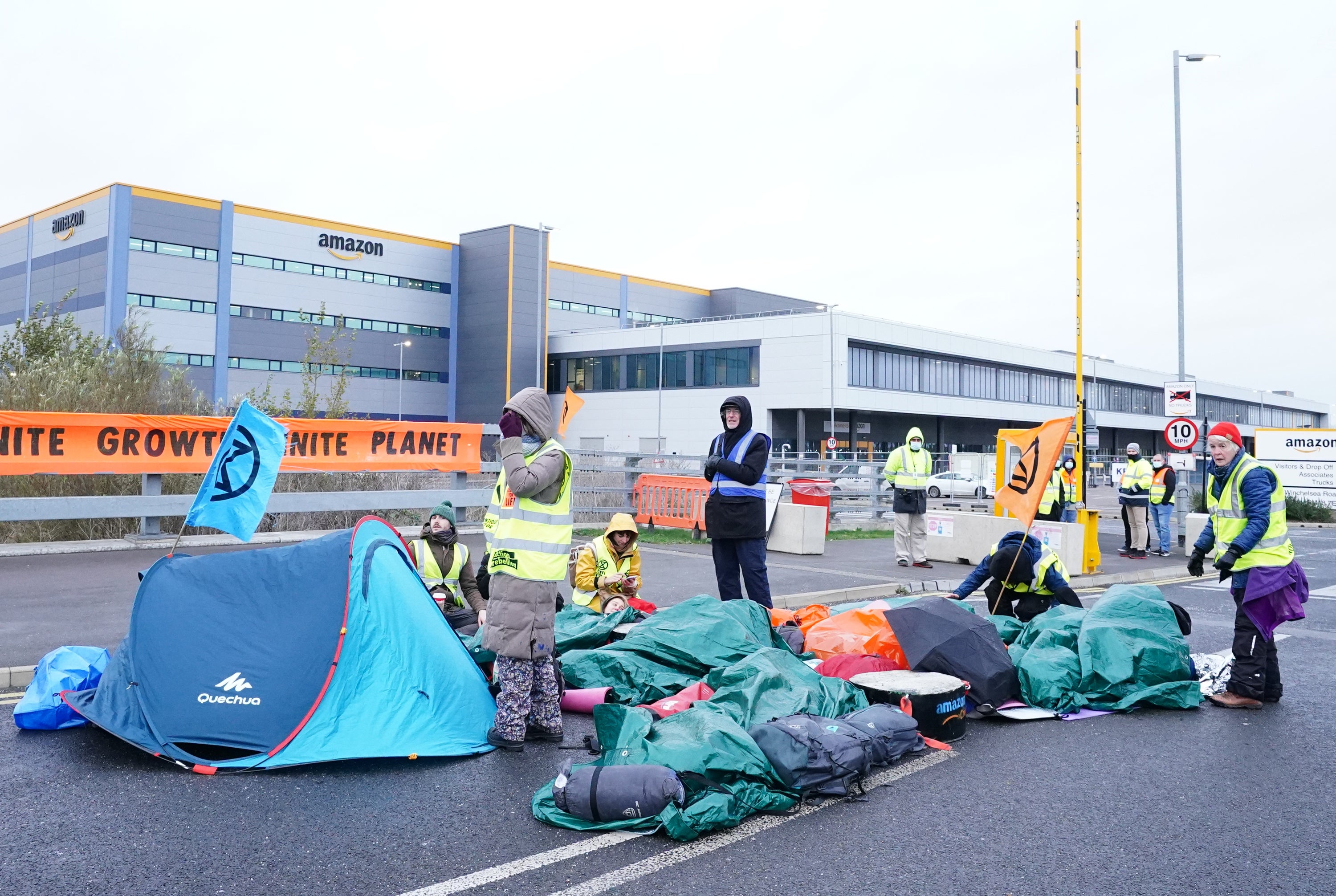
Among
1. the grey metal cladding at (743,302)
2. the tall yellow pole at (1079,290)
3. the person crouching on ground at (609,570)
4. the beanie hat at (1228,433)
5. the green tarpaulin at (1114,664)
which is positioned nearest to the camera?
the green tarpaulin at (1114,664)

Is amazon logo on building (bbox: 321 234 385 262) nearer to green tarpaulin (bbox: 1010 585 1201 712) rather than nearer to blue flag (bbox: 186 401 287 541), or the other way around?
blue flag (bbox: 186 401 287 541)

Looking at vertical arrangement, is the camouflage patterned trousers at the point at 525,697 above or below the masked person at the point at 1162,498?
below

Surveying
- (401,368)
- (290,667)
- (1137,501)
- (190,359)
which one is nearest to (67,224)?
(190,359)

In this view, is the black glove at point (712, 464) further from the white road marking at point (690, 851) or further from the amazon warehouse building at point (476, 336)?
the amazon warehouse building at point (476, 336)

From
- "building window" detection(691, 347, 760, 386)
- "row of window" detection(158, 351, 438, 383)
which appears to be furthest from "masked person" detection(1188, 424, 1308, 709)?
"building window" detection(691, 347, 760, 386)

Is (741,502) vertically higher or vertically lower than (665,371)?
lower

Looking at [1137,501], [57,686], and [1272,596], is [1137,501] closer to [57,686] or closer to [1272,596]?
[1272,596]

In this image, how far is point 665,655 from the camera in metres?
6.47

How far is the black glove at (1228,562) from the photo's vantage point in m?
6.68

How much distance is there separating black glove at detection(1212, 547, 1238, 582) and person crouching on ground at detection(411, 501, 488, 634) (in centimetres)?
518

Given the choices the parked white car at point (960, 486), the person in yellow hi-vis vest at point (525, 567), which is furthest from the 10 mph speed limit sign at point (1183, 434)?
the parked white car at point (960, 486)

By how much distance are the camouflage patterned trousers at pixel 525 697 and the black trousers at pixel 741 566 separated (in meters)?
3.00

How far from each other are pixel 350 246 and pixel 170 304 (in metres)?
10.9

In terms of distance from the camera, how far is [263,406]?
18062 mm
